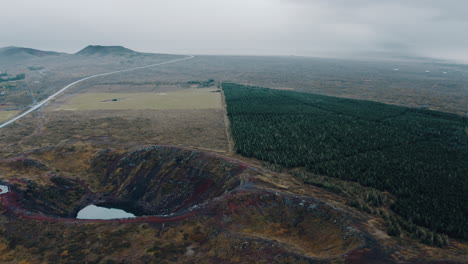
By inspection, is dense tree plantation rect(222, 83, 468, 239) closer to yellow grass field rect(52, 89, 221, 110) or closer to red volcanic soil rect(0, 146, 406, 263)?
red volcanic soil rect(0, 146, 406, 263)

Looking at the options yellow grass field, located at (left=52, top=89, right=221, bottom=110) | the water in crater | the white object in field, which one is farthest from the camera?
yellow grass field, located at (left=52, top=89, right=221, bottom=110)

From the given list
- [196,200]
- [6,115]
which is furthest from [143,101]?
[196,200]

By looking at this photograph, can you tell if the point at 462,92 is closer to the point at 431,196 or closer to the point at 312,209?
the point at 431,196

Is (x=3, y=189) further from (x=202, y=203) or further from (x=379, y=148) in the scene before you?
(x=379, y=148)

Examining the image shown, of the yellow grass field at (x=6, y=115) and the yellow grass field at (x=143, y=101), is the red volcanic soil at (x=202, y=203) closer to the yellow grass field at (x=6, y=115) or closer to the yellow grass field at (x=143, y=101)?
the yellow grass field at (x=6, y=115)

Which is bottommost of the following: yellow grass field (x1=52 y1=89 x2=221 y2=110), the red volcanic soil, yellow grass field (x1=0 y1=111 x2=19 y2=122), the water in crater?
the water in crater

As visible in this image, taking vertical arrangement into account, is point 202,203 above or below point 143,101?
below

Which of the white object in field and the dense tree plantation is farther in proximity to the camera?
the white object in field

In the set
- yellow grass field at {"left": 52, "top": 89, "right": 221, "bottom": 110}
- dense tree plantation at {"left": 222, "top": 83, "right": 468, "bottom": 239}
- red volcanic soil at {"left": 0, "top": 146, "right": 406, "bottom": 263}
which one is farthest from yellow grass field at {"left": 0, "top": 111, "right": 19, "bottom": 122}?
dense tree plantation at {"left": 222, "top": 83, "right": 468, "bottom": 239}
